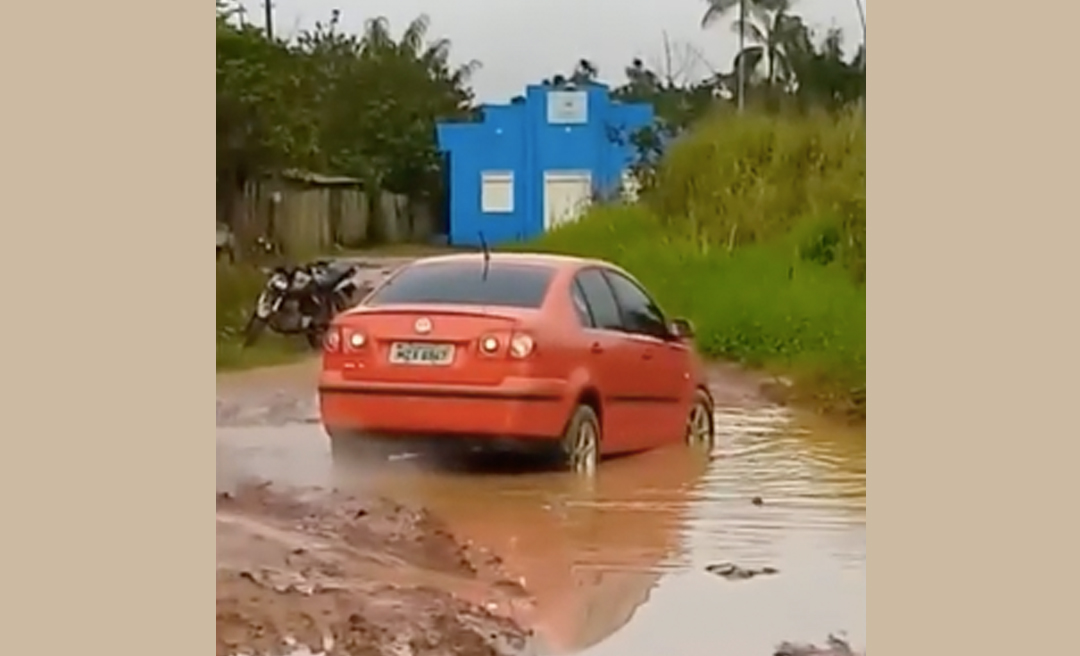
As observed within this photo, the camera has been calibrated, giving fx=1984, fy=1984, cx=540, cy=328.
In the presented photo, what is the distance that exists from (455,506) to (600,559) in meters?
0.31

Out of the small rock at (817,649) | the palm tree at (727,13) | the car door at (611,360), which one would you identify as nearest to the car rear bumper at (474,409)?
the car door at (611,360)

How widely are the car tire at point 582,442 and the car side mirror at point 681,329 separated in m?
0.24

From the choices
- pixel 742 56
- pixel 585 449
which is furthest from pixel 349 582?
pixel 742 56

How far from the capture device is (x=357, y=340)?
3959 mm

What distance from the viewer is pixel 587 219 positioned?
13.3ft

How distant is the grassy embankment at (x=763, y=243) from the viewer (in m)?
4.00

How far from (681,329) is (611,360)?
16cm

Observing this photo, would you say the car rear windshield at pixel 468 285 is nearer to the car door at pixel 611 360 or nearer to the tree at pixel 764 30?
the car door at pixel 611 360

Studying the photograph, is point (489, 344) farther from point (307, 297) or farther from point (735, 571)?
point (735, 571)

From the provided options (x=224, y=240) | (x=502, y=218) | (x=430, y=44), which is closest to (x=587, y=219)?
(x=502, y=218)

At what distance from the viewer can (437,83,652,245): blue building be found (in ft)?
13.2

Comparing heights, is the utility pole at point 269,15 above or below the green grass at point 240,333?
above

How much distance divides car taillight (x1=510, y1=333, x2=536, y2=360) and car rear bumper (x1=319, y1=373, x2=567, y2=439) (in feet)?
0.16

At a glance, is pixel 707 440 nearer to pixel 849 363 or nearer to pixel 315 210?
pixel 849 363
